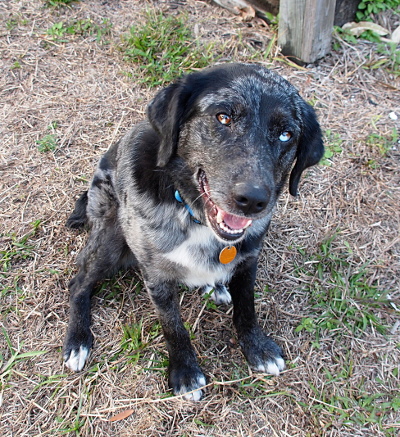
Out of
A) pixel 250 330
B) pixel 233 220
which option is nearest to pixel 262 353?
pixel 250 330

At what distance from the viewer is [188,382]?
3072 millimetres

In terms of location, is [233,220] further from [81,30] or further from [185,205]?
[81,30]

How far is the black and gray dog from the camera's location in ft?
8.34

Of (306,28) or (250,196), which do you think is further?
(306,28)

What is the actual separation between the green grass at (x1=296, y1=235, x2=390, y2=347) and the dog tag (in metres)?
0.90

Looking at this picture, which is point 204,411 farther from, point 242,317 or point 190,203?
point 190,203

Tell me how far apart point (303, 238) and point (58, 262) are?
6.61ft

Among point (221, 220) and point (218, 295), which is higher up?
point (221, 220)

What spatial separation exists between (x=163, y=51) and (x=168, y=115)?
251 cm

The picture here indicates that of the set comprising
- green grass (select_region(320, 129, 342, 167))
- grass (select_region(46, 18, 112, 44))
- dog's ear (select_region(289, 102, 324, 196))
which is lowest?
green grass (select_region(320, 129, 342, 167))

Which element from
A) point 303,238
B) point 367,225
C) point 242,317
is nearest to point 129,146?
point 242,317

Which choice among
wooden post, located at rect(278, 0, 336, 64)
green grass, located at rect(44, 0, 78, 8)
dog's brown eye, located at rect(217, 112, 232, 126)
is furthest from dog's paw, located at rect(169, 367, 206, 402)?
green grass, located at rect(44, 0, 78, 8)

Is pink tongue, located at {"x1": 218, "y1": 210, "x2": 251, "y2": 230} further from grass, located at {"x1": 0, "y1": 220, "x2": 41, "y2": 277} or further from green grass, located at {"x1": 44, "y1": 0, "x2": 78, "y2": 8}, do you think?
green grass, located at {"x1": 44, "y1": 0, "x2": 78, "y2": 8}

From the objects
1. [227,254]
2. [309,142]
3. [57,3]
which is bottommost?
[227,254]
